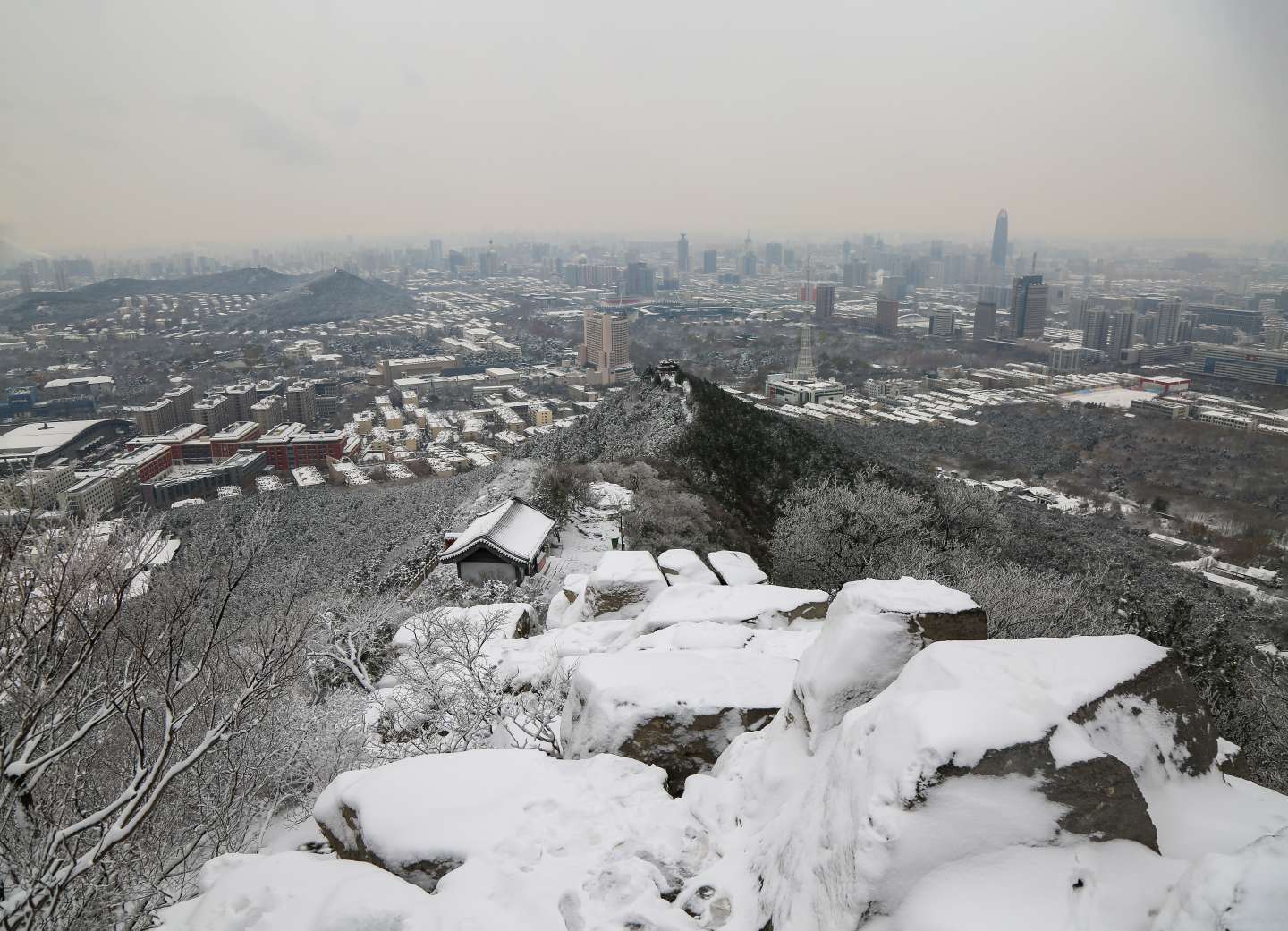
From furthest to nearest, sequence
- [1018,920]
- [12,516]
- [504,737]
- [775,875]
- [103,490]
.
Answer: [103,490], [504,737], [12,516], [775,875], [1018,920]

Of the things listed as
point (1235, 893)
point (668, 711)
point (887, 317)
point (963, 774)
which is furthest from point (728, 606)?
point (887, 317)

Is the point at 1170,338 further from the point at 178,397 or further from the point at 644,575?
the point at 178,397

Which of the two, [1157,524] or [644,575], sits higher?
[644,575]

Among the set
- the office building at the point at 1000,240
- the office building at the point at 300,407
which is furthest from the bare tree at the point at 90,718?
the office building at the point at 1000,240

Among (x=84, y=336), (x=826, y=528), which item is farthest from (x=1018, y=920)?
(x=84, y=336)

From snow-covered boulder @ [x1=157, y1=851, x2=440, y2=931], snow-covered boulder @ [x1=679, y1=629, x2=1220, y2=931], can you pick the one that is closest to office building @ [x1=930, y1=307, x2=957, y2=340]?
snow-covered boulder @ [x1=679, y1=629, x2=1220, y2=931]

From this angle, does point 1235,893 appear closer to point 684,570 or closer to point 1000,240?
point 684,570
